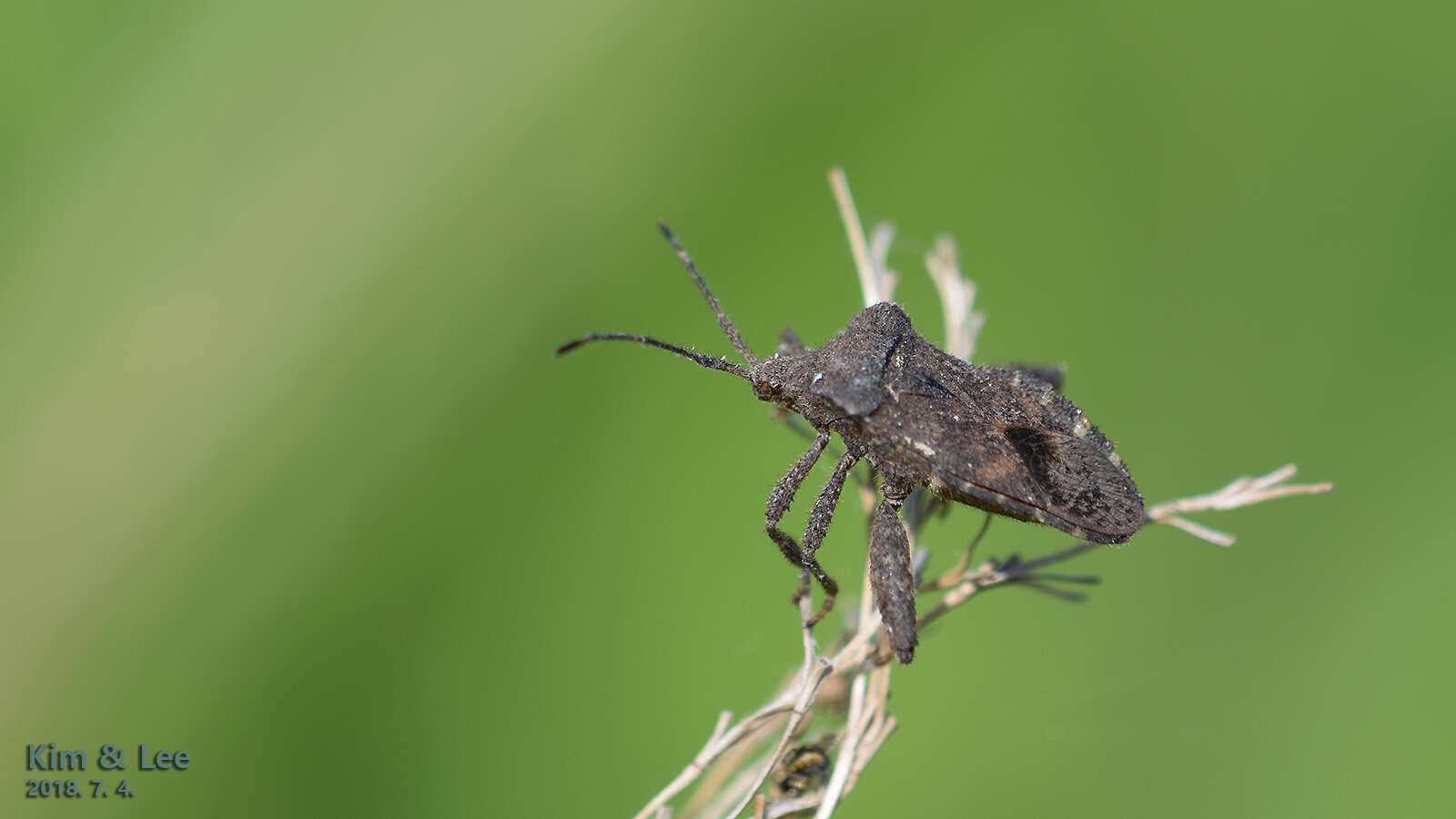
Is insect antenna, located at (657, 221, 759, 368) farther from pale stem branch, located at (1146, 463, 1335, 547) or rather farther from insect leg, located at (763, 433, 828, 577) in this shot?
pale stem branch, located at (1146, 463, 1335, 547)

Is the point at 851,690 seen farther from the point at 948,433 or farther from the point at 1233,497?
the point at 1233,497

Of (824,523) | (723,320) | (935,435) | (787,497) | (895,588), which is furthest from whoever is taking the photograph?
(723,320)

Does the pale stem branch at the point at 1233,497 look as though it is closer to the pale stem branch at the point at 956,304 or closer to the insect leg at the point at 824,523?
the pale stem branch at the point at 956,304

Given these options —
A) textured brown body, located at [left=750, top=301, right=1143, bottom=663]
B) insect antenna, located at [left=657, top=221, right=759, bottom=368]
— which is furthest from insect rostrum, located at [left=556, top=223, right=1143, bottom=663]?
insect antenna, located at [left=657, top=221, right=759, bottom=368]

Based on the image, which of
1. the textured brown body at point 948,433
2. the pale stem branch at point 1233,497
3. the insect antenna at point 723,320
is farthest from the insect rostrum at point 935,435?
the pale stem branch at point 1233,497

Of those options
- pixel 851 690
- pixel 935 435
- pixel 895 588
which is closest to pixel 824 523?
pixel 935 435

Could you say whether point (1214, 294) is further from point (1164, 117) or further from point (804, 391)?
point (804, 391)
